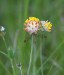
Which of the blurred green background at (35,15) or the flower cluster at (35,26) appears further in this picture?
the blurred green background at (35,15)

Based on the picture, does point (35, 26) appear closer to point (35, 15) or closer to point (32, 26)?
point (32, 26)

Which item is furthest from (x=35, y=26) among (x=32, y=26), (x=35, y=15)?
(x=35, y=15)

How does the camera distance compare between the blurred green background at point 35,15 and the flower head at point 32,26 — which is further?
the blurred green background at point 35,15

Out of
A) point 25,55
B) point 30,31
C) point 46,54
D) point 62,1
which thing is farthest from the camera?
point 62,1

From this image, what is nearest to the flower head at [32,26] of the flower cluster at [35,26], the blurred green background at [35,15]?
the flower cluster at [35,26]

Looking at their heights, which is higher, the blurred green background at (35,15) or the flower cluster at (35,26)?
the flower cluster at (35,26)

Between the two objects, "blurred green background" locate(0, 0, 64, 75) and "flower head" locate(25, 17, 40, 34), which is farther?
"blurred green background" locate(0, 0, 64, 75)

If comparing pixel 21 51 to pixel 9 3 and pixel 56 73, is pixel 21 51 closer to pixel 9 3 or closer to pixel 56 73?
pixel 56 73

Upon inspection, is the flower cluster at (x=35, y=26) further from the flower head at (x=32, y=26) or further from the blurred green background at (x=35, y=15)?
the blurred green background at (x=35, y=15)

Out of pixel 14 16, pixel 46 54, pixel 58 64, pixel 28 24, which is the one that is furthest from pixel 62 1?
pixel 28 24

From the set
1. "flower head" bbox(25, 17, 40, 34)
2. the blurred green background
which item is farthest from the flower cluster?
the blurred green background

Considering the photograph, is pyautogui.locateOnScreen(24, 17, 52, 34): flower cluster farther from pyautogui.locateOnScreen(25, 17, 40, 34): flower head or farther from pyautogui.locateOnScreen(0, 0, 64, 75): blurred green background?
pyautogui.locateOnScreen(0, 0, 64, 75): blurred green background
